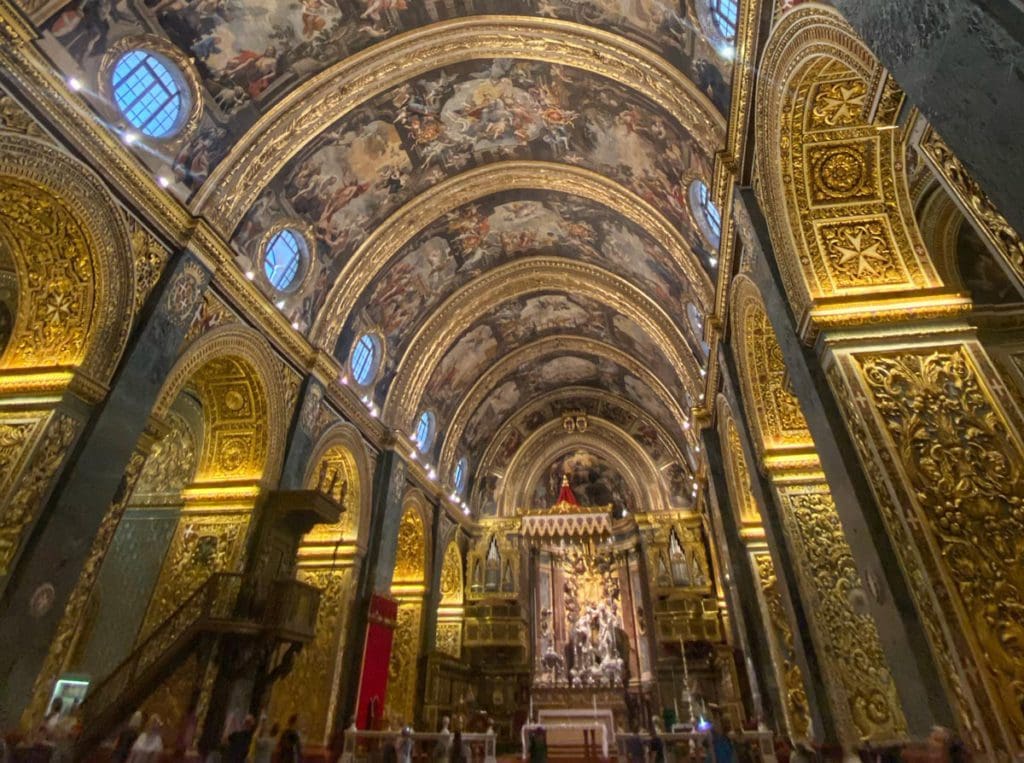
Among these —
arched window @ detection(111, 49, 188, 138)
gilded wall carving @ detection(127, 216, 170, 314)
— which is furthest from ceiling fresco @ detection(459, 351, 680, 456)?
arched window @ detection(111, 49, 188, 138)

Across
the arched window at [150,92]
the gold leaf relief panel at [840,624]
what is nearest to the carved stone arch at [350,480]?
the arched window at [150,92]

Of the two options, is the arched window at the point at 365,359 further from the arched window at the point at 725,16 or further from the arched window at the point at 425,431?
the arched window at the point at 725,16

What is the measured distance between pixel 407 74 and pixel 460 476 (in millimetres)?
14040

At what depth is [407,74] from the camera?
10953mm

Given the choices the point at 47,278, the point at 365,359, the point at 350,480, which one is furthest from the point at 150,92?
the point at 350,480

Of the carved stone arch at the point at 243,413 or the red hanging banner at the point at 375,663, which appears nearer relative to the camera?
the carved stone arch at the point at 243,413

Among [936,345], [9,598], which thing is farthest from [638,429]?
[9,598]

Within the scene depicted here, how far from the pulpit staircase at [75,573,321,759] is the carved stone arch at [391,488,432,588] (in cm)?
694

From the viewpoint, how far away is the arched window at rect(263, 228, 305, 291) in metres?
11.1

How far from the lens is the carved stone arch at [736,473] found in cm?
1155

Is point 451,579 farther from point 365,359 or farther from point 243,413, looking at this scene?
point 243,413

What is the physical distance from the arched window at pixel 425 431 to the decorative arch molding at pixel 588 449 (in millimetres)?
5589

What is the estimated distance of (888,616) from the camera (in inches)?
186

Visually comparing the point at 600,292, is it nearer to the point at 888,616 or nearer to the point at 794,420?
the point at 794,420
